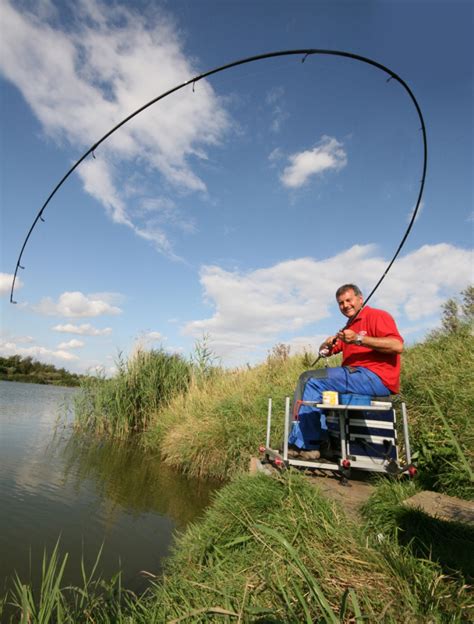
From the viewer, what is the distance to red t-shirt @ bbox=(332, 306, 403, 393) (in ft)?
13.2

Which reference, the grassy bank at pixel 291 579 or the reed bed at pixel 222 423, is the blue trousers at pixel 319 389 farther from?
the reed bed at pixel 222 423

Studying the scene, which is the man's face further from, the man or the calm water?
the calm water

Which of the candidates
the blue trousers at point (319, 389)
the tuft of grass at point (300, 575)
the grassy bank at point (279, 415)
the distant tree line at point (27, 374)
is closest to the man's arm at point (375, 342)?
the blue trousers at point (319, 389)

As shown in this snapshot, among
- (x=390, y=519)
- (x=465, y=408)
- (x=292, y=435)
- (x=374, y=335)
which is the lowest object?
(x=390, y=519)

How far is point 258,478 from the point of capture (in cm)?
332

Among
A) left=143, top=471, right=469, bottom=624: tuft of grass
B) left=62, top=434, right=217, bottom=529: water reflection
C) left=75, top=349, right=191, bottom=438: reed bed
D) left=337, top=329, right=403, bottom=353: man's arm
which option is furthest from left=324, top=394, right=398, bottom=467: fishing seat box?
left=75, top=349, right=191, bottom=438: reed bed

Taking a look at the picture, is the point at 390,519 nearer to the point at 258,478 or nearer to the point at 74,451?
the point at 258,478

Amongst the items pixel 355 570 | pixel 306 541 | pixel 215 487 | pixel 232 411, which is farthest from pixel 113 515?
pixel 355 570

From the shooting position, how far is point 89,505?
16.2ft

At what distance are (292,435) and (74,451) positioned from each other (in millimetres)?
6226

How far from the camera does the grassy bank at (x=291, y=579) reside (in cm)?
141

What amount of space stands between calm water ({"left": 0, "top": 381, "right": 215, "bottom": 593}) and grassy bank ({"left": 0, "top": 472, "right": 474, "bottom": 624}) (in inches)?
32.2

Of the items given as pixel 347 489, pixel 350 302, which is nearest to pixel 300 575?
pixel 347 489

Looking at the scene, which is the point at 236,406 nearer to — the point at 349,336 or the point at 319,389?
the point at 319,389
